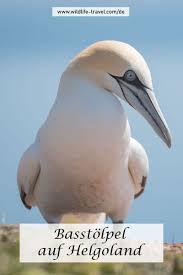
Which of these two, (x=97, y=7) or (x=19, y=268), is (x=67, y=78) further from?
(x=19, y=268)

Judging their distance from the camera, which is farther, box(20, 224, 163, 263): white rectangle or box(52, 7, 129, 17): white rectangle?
box(52, 7, 129, 17): white rectangle

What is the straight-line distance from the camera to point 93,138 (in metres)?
1.96

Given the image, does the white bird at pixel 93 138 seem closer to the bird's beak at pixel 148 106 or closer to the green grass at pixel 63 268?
the bird's beak at pixel 148 106

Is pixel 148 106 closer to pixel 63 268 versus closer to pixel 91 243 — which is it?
pixel 91 243

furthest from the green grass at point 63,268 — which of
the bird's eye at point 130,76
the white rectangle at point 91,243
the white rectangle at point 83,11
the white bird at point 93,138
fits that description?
the white rectangle at point 83,11

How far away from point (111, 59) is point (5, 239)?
977 millimetres

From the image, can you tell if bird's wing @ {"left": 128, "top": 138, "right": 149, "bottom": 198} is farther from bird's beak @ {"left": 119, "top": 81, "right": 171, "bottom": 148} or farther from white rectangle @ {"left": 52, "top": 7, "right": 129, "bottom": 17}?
white rectangle @ {"left": 52, "top": 7, "right": 129, "bottom": 17}

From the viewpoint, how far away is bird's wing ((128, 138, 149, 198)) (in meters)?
2.12

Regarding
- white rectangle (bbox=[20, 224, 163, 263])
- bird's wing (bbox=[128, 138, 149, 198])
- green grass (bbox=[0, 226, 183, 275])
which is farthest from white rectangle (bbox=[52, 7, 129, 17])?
green grass (bbox=[0, 226, 183, 275])

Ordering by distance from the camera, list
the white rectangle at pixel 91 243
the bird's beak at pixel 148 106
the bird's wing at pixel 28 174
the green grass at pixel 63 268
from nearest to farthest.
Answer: the green grass at pixel 63 268 < the white rectangle at pixel 91 243 < the bird's beak at pixel 148 106 < the bird's wing at pixel 28 174

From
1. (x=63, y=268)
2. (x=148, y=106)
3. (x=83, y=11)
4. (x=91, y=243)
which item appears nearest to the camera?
(x=63, y=268)

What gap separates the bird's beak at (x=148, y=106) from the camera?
1.90m

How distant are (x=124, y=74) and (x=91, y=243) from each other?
→ 0.67 m

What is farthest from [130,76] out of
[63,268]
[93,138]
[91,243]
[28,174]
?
[63,268]
